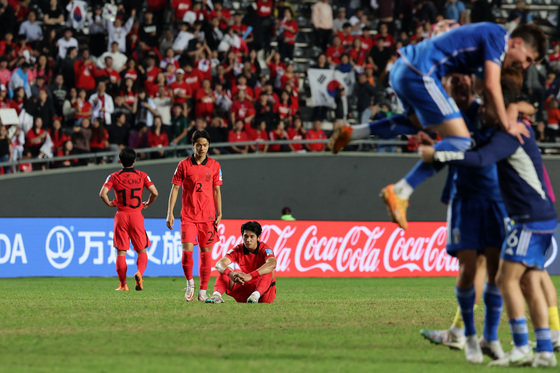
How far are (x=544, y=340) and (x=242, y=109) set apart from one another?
16.9 m

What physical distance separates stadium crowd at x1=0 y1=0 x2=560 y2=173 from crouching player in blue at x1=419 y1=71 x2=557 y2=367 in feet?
51.2

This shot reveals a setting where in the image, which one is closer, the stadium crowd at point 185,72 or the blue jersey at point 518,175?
the blue jersey at point 518,175

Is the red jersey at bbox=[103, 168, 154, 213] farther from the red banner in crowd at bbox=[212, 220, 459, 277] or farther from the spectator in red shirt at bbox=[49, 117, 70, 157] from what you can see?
the spectator in red shirt at bbox=[49, 117, 70, 157]

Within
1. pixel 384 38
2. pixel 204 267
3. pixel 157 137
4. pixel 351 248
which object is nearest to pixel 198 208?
pixel 204 267

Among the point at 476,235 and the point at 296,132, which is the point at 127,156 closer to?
the point at 476,235

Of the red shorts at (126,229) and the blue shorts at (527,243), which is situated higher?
the blue shorts at (527,243)

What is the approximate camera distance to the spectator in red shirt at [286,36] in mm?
25547

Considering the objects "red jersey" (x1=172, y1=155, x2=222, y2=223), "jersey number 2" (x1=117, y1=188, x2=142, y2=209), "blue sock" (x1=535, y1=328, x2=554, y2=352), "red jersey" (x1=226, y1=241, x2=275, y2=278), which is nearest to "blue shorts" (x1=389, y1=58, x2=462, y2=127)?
"blue sock" (x1=535, y1=328, x2=554, y2=352)

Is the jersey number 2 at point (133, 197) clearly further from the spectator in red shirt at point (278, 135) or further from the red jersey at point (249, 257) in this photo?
the spectator in red shirt at point (278, 135)

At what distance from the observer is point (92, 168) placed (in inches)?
890

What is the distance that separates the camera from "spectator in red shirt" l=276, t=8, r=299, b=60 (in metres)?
25.5

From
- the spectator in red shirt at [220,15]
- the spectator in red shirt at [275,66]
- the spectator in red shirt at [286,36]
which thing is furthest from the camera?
the spectator in red shirt at [286,36]

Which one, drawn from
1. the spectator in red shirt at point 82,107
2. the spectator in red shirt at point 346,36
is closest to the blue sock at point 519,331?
the spectator in red shirt at point 82,107

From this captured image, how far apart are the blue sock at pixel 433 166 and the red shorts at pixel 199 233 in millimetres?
6501
